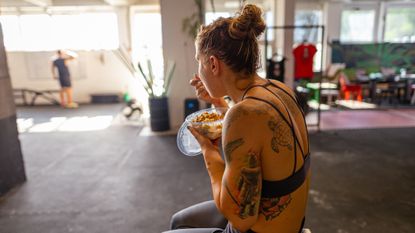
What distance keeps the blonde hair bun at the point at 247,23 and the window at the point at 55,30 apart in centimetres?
809

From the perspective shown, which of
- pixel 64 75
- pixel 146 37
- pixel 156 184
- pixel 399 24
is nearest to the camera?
pixel 156 184

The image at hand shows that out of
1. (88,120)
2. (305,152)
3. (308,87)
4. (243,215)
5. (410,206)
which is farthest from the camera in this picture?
(308,87)

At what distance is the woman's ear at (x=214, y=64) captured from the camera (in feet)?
3.12

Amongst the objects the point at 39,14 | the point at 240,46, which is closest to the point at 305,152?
the point at 240,46

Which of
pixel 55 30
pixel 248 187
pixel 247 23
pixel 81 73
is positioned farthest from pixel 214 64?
pixel 55 30

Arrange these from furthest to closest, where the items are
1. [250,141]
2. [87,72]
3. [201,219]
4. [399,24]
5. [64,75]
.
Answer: [399,24], [87,72], [64,75], [201,219], [250,141]

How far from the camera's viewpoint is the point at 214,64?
96cm

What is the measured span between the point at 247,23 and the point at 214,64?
161 millimetres

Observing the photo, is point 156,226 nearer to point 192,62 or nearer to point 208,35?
point 208,35

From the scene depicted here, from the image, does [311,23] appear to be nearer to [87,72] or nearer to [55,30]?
[87,72]

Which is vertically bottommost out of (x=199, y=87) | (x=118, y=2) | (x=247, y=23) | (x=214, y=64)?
(x=199, y=87)

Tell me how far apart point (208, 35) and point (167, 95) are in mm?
4545

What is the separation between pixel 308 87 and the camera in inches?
272

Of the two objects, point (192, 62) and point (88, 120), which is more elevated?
point (192, 62)
